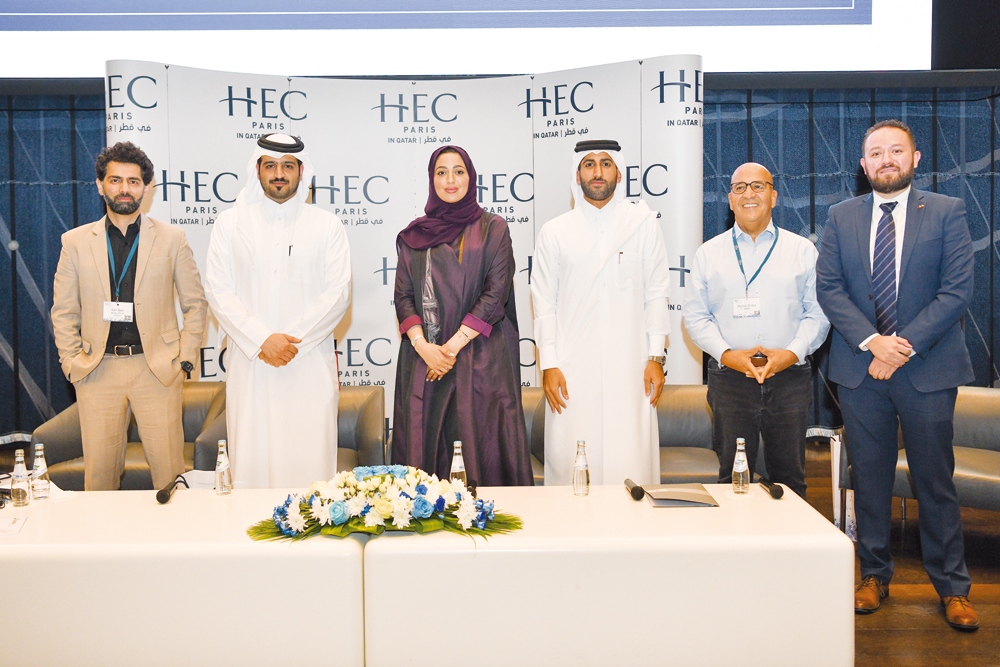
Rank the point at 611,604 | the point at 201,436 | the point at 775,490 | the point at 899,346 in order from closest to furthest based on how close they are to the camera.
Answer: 1. the point at 611,604
2. the point at 775,490
3. the point at 899,346
4. the point at 201,436

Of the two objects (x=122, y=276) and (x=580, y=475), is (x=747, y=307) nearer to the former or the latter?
(x=580, y=475)

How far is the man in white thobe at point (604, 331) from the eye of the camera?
10.6 ft

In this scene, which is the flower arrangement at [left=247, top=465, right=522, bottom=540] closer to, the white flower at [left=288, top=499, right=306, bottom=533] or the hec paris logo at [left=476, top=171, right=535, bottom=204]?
the white flower at [left=288, top=499, right=306, bottom=533]

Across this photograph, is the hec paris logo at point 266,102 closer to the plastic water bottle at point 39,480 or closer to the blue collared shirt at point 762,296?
the blue collared shirt at point 762,296

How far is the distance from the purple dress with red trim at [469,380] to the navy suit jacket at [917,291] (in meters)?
1.29

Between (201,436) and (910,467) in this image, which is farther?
(201,436)

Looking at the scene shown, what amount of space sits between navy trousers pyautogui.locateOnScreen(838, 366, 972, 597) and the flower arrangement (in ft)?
5.12

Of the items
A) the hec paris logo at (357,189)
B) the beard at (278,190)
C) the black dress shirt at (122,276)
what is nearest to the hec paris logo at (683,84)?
the hec paris logo at (357,189)

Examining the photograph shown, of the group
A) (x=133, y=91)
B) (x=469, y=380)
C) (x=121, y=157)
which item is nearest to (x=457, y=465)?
(x=469, y=380)

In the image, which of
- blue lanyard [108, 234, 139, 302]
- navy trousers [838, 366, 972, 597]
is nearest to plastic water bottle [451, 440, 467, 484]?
navy trousers [838, 366, 972, 597]

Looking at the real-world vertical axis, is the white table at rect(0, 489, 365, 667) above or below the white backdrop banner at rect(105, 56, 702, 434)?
below

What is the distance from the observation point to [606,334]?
3.22m

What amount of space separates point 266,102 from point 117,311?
2.18 m

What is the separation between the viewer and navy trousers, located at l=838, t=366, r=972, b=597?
2707 mm
